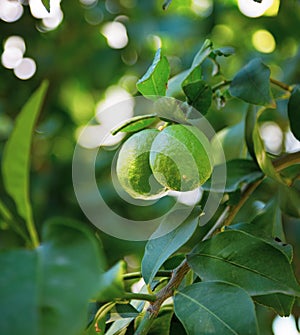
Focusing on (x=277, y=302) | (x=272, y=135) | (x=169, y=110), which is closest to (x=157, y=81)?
(x=169, y=110)

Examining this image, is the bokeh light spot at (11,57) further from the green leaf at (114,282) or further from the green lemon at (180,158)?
the green leaf at (114,282)

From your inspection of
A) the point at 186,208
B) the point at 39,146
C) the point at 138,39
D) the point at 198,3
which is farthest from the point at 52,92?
the point at 186,208

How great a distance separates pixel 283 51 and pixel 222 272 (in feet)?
3.99

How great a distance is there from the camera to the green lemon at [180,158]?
0.55 metres

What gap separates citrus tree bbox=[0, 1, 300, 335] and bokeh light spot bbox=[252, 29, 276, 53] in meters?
0.96

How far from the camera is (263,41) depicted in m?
1.88

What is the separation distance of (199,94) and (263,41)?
4.33 ft

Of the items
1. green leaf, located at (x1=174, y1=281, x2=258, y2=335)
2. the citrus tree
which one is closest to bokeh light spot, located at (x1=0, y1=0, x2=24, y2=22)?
the citrus tree

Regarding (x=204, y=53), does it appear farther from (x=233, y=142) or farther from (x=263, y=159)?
(x=233, y=142)

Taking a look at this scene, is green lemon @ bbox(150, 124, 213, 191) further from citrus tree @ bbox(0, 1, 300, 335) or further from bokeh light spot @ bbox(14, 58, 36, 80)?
bokeh light spot @ bbox(14, 58, 36, 80)

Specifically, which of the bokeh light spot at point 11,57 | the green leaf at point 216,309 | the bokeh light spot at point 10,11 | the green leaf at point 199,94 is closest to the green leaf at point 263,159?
the green leaf at point 199,94

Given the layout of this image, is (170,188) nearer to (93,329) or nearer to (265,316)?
(93,329)

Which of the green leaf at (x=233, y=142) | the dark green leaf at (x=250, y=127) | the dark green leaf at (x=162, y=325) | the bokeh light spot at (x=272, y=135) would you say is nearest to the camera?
the dark green leaf at (x=162, y=325)

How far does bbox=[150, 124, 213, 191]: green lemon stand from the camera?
1.79ft
